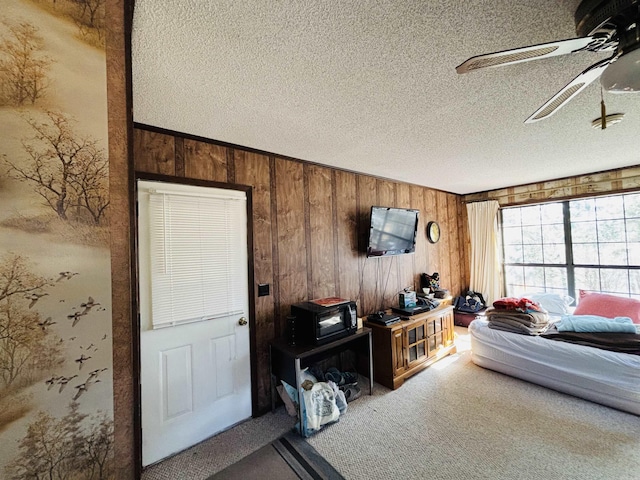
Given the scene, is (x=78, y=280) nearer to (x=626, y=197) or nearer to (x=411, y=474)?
(x=411, y=474)

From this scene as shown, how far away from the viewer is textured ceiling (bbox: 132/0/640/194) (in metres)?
1.03

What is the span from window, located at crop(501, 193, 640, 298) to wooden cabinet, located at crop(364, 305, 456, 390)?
2.23 metres

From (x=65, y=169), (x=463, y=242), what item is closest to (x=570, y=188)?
(x=463, y=242)

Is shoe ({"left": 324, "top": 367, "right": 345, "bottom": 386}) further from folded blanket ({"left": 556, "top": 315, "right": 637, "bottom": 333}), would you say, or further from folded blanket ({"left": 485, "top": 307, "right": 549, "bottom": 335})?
folded blanket ({"left": 556, "top": 315, "right": 637, "bottom": 333})

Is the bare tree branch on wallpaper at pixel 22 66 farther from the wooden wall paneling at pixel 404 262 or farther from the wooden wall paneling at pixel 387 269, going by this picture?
the wooden wall paneling at pixel 404 262

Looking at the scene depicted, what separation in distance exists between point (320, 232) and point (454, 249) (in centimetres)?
320

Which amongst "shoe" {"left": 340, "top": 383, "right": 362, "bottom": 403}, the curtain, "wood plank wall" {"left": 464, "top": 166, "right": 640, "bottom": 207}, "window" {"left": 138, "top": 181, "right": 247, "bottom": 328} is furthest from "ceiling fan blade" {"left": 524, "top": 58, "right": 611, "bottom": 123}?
the curtain

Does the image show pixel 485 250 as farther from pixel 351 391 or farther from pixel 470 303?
pixel 351 391

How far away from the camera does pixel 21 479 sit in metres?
0.49

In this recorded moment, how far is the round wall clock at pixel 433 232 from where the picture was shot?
4186mm

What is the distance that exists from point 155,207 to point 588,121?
3.40 m

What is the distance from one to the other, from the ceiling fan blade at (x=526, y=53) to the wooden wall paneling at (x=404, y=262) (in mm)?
2695

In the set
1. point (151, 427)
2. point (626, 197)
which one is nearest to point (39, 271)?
point (151, 427)

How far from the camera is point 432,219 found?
432 cm
